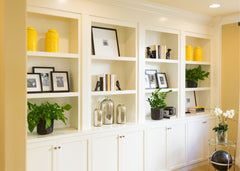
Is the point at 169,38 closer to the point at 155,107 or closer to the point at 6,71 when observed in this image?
the point at 155,107

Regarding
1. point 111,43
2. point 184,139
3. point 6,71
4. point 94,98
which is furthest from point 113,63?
point 6,71

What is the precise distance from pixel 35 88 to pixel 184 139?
2.42 metres

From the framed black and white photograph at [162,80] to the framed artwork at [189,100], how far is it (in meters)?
0.58

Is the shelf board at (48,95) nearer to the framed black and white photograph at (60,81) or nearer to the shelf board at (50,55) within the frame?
the framed black and white photograph at (60,81)

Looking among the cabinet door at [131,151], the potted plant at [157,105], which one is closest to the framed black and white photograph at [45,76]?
the cabinet door at [131,151]

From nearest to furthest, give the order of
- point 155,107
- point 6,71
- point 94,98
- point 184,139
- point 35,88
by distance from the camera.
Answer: point 6,71, point 35,88, point 94,98, point 155,107, point 184,139

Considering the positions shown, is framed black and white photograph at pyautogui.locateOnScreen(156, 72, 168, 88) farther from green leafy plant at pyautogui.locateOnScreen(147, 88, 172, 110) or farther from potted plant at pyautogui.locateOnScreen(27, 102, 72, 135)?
potted plant at pyautogui.locateOnScreen(27, 102, 72, 135)

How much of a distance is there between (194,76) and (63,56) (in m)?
2.34

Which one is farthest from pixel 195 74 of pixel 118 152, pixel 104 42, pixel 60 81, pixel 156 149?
pixel 60 81

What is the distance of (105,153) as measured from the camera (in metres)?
2.87

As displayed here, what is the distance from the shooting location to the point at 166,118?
358cm

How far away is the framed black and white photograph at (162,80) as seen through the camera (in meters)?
3.69

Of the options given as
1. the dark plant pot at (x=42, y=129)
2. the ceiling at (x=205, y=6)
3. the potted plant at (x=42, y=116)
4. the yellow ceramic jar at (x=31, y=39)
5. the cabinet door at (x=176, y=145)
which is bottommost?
the cabinet door at (x=176, y=145)

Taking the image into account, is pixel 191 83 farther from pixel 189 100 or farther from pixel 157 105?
pixel 157 105
